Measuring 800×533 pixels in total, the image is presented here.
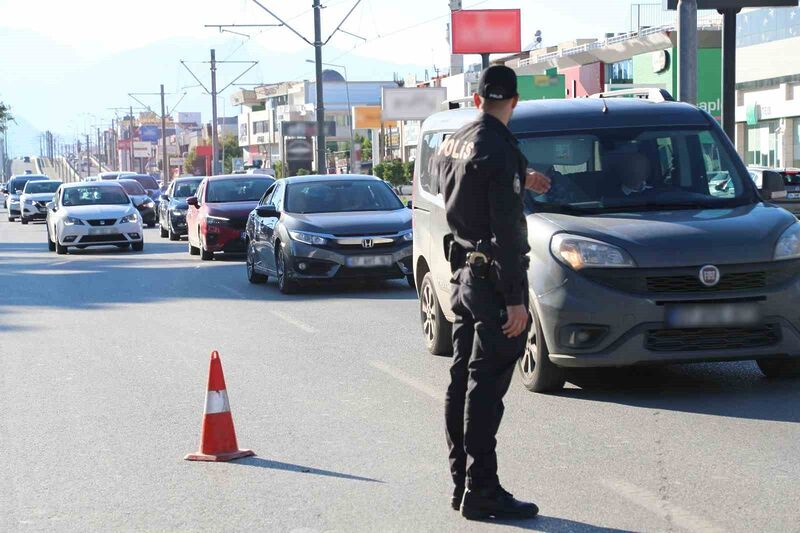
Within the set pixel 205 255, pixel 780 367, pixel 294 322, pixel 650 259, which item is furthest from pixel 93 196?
pixel 650 259

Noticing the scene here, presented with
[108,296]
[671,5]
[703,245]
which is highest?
[671,5]

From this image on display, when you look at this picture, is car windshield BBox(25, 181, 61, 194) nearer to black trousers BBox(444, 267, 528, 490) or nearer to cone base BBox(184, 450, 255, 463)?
cone base BBox(184, 450, 255, 463)

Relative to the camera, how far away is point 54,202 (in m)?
29.7

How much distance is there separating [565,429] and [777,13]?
139 feet

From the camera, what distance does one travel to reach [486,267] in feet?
18.9

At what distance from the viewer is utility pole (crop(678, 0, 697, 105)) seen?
19047 mm

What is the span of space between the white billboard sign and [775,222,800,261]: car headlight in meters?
59.5

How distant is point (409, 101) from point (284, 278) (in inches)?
2111

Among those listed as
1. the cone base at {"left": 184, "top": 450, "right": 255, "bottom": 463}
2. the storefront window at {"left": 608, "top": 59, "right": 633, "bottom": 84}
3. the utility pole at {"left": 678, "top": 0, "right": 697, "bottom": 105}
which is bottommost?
the cone base at {"left": 184, "top": 450, "right": 255, "bottom": 463}

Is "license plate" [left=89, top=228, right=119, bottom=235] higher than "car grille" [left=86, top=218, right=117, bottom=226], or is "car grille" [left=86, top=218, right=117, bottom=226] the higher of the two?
"car grille" [left=86, top=218, right=117, bottom=226]

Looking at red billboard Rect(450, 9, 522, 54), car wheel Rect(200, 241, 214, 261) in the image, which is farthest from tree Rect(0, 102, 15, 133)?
car wheel Rect(200, 241, 214, 261)

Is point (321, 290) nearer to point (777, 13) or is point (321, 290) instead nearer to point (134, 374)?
point (134, 374)

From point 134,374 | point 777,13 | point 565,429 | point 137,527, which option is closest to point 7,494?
point 137,527

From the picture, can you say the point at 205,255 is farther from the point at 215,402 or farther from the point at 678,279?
the point at 215,402
